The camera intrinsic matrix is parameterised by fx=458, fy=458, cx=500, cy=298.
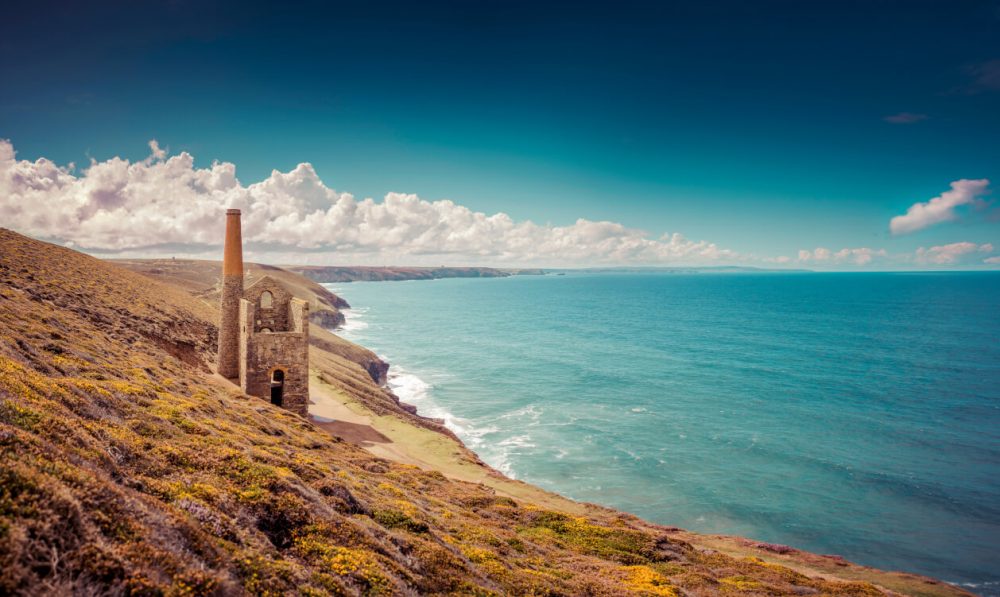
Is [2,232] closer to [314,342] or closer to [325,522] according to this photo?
[314,342]

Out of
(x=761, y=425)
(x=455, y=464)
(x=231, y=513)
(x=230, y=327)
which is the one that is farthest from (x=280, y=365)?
(x=761, y=425)

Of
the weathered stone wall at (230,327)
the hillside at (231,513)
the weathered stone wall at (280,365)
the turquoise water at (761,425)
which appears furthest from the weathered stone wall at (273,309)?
the turquoise water at (761,425)

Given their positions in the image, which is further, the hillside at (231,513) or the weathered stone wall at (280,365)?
the weathered stone wall at (280,365)

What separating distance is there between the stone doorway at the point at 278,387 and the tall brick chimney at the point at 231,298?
502cm

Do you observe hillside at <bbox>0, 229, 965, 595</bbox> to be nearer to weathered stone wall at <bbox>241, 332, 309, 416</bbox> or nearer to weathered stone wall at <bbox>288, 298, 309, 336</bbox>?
weathered stone wall at <bbox>241, 332, 309, 416</bbox>

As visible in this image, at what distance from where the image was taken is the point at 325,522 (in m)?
11.9

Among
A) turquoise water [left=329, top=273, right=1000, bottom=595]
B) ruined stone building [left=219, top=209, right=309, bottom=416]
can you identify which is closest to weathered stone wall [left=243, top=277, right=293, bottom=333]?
ruined stone building [left=219, top=209, right=309, bottom=416]

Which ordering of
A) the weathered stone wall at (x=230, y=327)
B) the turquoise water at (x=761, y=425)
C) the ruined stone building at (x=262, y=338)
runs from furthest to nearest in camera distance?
1. the turquoise water at (x=761, y=425)
2. the weathered stone wall at (x=230, y=327)
3. the ruined stone building at (x=262, y=338)

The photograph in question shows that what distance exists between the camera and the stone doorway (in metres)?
32.9

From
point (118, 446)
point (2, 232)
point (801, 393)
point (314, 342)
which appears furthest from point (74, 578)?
point (801, 393)

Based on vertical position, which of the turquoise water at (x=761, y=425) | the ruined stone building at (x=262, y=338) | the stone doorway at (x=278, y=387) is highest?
the ruined stone building at (x=262, y=338)

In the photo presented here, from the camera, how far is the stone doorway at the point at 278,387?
32938 mm

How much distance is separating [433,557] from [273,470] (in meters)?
5.30

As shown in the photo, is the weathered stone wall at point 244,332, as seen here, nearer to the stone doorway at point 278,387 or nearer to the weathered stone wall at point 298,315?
the stone doorway at point 278,387
